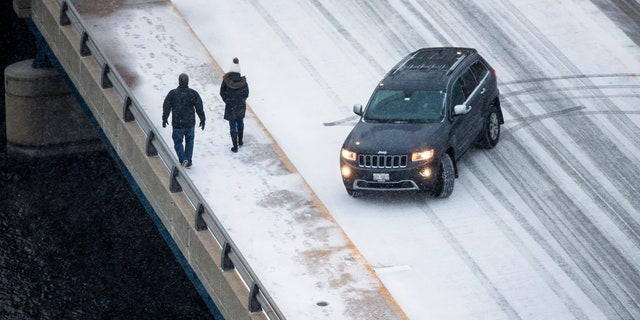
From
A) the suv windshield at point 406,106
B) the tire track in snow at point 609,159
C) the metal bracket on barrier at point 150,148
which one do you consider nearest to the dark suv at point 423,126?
the suv windshield at point 406,106

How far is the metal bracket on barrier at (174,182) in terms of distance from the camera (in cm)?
2058

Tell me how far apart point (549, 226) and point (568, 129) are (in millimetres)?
4183

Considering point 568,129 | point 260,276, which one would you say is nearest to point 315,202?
point 260,276

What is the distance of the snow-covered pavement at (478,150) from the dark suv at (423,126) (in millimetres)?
602

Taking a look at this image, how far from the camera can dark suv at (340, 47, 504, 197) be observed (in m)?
21.4

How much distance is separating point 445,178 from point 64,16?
27.4 feet

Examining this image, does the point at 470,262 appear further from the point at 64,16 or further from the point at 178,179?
the point at 64,16

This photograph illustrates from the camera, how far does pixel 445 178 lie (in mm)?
21859

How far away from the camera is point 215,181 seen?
22.3m

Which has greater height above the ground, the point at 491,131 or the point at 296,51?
the point at 491,131

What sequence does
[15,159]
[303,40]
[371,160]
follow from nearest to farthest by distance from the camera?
[371,160] < [303,40] < [15,159]

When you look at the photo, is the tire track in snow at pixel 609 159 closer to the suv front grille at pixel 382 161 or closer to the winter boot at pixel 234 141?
the suv front grille at pixel 382 161

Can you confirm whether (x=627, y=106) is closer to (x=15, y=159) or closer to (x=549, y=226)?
(x=549, y=226)

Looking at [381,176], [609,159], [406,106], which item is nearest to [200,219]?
[381,176]
